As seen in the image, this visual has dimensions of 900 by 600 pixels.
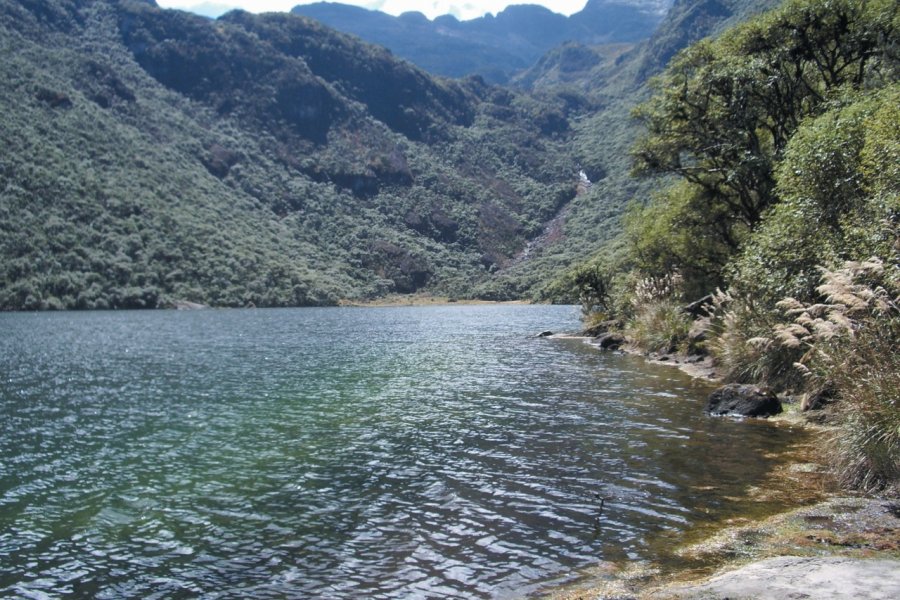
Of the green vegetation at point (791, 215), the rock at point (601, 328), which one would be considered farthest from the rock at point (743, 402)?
the rock at point (601, 328)

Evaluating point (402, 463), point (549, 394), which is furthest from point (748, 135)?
point (402, 463)

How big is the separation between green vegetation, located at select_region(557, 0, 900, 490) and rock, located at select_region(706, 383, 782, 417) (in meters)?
1.18

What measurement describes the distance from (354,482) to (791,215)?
14871 millimetres

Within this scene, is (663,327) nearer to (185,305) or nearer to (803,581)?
(803,581)

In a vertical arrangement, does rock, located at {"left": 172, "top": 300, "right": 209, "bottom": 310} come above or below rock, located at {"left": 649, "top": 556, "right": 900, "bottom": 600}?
below

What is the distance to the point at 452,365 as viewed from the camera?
35.9 meters

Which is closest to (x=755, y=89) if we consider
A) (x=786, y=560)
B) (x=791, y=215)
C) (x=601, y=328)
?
(x=791, y=215)

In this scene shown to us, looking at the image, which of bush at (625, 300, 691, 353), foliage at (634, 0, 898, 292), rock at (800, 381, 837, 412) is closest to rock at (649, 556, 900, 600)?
rock at (800, 381, 837, 412)

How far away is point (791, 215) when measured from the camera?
19.0 metres

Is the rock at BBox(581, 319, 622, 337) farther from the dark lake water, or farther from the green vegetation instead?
the dark lake water

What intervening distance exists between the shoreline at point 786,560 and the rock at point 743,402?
273 inches

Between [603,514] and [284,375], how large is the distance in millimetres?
24323

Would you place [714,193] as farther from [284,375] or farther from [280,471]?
[280,471]

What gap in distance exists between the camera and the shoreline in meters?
7.18
